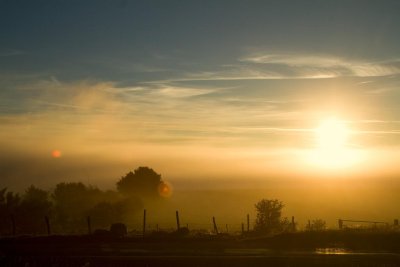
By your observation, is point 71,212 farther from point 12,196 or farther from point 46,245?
point 46,245

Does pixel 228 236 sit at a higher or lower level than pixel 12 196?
lower

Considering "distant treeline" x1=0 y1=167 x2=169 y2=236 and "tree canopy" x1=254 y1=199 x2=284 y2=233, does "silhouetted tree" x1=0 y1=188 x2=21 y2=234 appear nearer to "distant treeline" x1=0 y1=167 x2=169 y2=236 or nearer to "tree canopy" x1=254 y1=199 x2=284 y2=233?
"distant treeline" x1=0 y1=167 x2=169 y2=236

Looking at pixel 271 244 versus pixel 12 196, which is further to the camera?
pixel 12 196

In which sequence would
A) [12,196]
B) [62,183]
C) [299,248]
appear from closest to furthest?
[299,248], [12,196], [62,183]

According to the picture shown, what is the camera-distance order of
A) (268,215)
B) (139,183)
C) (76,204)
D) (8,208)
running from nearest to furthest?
(268,215)
(8,208)
(76,204)
(139,183)

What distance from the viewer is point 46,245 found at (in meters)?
42.2

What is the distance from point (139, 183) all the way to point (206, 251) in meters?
109

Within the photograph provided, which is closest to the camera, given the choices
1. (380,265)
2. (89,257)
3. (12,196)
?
(380,265)

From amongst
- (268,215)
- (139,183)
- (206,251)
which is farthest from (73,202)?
(206,251)

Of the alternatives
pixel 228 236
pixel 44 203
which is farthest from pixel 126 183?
pixel 228 236

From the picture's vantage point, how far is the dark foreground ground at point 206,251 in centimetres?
2952

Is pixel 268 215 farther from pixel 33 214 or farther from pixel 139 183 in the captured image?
pixel 139 183

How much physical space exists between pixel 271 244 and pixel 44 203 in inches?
2850

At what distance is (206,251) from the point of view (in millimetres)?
35812
